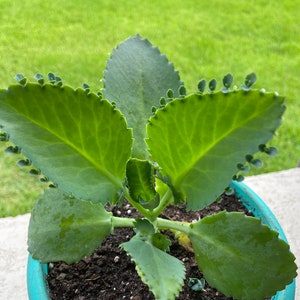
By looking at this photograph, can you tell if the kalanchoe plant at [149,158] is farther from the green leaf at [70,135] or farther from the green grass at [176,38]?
the green grass at [176,38]

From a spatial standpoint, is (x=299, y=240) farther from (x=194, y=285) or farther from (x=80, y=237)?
(x=80, y=237)

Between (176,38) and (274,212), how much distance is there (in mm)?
1086

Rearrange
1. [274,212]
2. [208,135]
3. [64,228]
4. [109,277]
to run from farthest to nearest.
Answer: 1. [274,212]
2. [109,277]
3. [64,228]
4. [208,135]

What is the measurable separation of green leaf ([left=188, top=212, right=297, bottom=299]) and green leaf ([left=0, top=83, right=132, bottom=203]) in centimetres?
13

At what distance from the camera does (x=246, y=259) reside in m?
0.59

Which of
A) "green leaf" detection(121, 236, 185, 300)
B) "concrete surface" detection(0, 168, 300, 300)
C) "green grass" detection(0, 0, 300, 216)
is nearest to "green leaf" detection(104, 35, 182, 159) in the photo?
"green leaf" detection(121, 236, 185, 300)

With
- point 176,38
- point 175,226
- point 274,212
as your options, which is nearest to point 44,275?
point 175,226

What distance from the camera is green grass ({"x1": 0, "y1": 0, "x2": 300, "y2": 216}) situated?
2.01m

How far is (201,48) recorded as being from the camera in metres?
2.23

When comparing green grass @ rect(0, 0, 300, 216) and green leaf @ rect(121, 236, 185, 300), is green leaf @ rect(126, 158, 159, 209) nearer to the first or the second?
green leaf @ rect(121, 236, 185, 300)

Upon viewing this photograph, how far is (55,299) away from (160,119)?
30 cm

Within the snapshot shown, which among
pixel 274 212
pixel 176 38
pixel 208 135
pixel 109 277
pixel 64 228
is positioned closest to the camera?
pixel 208 135

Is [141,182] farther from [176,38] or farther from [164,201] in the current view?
[176,38]

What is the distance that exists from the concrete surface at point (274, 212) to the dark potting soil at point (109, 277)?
0.52 meters
